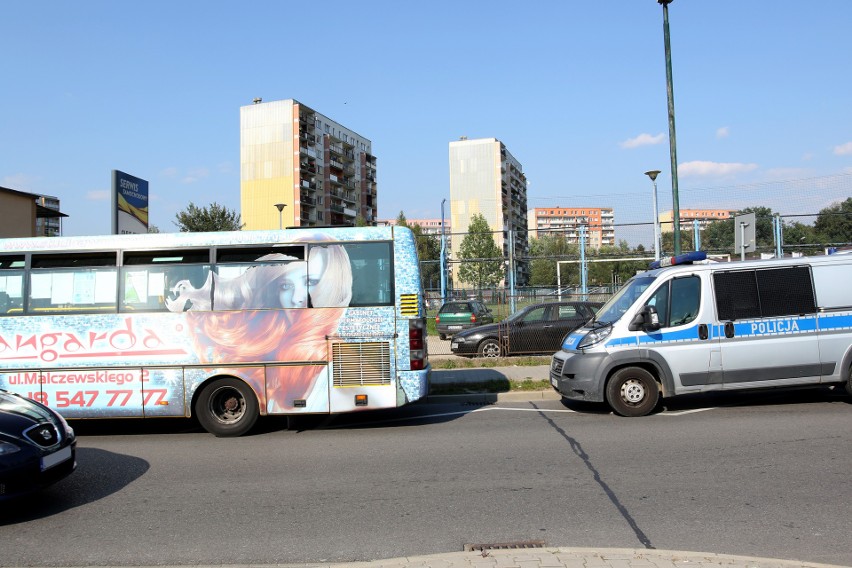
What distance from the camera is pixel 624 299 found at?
411 inches

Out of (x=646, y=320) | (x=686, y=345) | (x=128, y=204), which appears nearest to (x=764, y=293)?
(x=686, y=345)

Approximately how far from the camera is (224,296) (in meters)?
9.26

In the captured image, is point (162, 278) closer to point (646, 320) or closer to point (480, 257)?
point (646, 320)

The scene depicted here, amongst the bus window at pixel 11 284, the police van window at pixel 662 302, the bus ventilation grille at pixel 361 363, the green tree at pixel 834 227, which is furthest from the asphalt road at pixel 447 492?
the green tree at pixel 834 227

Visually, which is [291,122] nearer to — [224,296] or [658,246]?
[658,246]

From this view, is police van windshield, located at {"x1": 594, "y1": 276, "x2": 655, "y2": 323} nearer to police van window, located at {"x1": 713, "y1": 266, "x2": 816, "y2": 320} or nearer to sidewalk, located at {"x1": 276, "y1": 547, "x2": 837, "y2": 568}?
police van window, located at {"x1": 713, "y1": 266, "x2": 816, "y2": 320}

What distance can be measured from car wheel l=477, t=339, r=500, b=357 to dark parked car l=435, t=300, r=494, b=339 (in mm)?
6298

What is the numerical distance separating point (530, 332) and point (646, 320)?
296 inches

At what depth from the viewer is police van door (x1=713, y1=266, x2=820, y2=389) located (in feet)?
31.9

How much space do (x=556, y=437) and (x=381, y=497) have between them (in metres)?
3.13

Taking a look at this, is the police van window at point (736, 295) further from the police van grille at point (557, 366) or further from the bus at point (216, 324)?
the bus at point (216, 324)

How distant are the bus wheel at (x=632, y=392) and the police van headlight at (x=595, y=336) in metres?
0.55

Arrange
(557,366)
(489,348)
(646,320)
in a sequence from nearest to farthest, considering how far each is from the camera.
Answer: (646,320), (557,366), (489,348)

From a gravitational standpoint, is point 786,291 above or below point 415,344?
above
